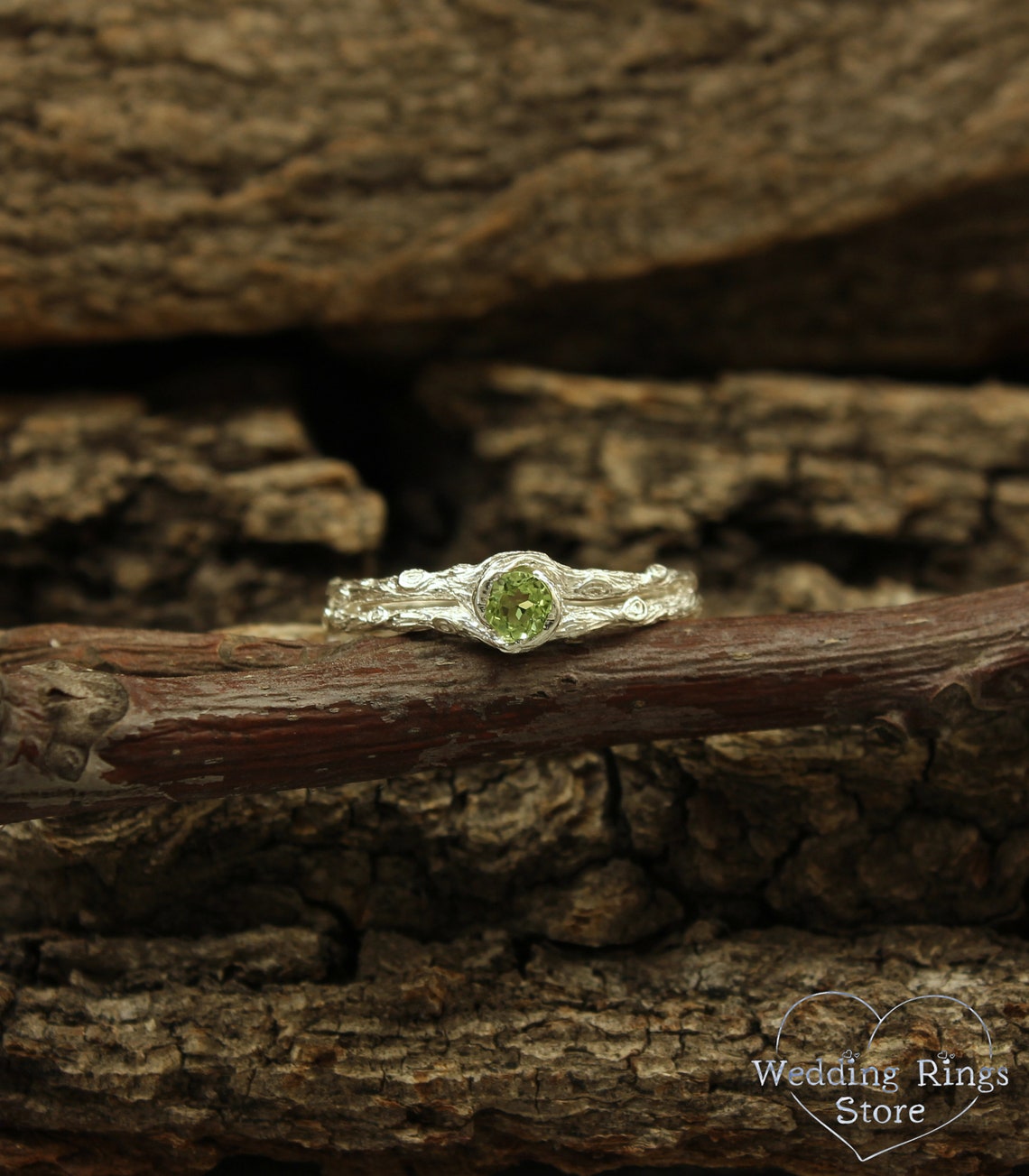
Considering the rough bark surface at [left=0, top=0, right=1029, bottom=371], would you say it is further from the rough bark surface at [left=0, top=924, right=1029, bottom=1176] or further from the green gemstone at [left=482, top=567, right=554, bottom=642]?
the rough bark surface at [left=0, top=924, right=1029, bottom=1176]

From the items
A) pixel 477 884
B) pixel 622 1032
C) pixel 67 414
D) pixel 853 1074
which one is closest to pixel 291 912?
pixel 477 884

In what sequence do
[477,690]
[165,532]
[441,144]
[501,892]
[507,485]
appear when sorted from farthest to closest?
[507,485] < [441,144] < [165,532] < [501,892] < [477,690]

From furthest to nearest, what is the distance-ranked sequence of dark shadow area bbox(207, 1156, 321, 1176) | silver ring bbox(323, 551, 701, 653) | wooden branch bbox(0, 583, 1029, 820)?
dark shadow area bbox(207, 1156, 321, 1176), silver ring bbox(323, 551, 701, 653), wooden branch bbox(0, 583, 1029, 820)

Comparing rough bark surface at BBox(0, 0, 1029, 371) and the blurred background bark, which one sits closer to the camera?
Answer: the blurred background bark

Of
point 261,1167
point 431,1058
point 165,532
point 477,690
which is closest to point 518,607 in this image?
point 477,690

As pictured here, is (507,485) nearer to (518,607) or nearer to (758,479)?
(758,479)

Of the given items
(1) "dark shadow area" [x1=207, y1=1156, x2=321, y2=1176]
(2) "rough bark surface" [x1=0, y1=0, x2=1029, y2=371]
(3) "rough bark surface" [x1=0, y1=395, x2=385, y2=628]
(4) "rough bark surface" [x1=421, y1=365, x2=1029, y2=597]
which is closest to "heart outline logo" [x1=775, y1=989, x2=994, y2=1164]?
(1) "dark shadow area" [x1=207, y1=1156, x2=321, y2=1176]

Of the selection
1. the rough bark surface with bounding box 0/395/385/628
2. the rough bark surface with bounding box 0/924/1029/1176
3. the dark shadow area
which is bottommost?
the dark shadow area

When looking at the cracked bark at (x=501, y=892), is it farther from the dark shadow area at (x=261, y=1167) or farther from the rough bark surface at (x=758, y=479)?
the rough bark surface at (x=758, y=479)
